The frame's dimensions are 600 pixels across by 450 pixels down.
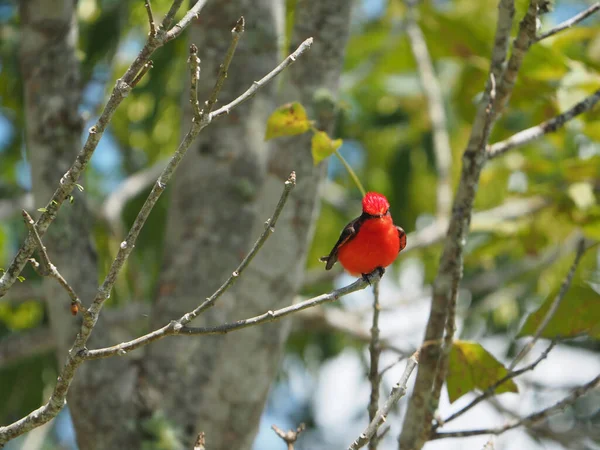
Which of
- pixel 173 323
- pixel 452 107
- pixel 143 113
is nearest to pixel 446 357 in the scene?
pixel 173 323

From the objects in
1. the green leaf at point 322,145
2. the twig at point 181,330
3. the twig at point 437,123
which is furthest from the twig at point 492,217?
the twig at point 181,330

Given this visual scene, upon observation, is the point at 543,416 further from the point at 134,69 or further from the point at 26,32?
the point at 26,32

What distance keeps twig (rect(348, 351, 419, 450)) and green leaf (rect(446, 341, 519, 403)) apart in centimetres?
52

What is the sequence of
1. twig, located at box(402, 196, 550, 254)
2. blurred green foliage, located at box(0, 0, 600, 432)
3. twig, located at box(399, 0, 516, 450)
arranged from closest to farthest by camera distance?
twig, located at box(399, 0, 516, 450) → blurred green foliage, located at box(0, 0, 600, 432) → twig, located at box(402, 196, 550, 254)

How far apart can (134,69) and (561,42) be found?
9.53 feet

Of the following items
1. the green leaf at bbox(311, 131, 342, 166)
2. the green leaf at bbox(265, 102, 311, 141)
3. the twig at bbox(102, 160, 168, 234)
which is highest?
the twig at bbox(102, 160, 168, 234)

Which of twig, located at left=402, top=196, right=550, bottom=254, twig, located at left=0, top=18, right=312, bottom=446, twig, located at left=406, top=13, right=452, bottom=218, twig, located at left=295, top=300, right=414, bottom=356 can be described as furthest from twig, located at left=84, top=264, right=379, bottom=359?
twig, located at left=406, top=13, right=452, bottom=218

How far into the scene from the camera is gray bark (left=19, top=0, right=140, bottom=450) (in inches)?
157

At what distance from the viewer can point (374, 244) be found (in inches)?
Answer: 121

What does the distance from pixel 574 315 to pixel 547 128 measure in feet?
2.80

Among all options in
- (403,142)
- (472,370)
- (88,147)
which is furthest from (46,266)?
(403,142)

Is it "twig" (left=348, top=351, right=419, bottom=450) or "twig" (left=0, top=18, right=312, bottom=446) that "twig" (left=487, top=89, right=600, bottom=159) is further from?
"twig" (left=0, top=18, right=312, bottom=446)

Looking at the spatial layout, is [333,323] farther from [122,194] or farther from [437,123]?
[122,194]

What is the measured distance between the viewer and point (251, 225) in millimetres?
4414
